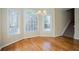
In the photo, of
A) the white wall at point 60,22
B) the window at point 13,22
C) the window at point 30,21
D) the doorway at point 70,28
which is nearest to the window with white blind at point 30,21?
the window at point 30,21

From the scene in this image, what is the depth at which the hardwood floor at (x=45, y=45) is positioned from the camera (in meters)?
1.69

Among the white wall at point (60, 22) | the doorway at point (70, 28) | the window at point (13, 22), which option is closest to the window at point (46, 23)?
the white wall at point (60, 22)

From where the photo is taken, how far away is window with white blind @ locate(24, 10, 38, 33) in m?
1.70

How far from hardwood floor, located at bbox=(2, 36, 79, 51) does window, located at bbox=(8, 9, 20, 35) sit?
0.58 feet

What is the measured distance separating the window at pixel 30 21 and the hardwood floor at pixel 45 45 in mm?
147

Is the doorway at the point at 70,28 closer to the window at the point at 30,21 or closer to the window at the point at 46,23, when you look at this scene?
the window at the point at 46,23

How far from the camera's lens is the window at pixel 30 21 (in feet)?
5.58

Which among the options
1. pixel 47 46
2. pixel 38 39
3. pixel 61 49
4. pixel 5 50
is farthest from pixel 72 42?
pixel 5 50

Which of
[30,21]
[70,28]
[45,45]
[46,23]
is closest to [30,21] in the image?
[30,21]

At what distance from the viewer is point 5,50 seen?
1.68 meters

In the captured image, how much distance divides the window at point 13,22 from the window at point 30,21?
5.1 inches

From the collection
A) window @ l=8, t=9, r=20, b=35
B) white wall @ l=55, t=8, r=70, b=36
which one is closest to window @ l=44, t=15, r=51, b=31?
white wall @ l=55, t=8, r=70, b=36

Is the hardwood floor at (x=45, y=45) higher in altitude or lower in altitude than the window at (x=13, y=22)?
lower
